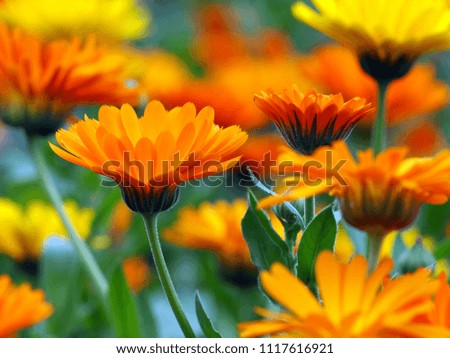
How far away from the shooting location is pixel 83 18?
108 centimetres

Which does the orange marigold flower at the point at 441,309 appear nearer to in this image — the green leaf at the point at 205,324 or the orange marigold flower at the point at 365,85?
the green leaf at the point at 205,324

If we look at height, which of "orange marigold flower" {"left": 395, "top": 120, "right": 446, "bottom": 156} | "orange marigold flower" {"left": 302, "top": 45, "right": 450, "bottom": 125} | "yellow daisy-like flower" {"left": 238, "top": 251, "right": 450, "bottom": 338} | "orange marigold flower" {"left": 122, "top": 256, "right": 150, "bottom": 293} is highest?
"yellow daisy-like flower" {"left": 238, "top": 251, "right": 450, "bottom": 338}

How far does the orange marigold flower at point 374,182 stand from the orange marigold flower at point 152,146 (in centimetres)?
4

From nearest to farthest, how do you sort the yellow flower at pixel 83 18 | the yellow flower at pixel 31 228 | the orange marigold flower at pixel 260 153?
1. the orange marigold flower at pixel 260 153
2. the yellow flower at pixel 31 228
3. the yellow flower at pixel 83 18

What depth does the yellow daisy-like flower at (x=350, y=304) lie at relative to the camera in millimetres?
329

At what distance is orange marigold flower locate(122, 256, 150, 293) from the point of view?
816 millimetres

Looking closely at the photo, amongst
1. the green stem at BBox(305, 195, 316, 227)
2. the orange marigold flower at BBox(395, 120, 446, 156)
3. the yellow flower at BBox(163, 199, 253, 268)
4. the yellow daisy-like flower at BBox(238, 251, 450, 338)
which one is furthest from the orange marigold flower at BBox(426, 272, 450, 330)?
the orange marigold flower at BBox(395, 120, 446, 156)

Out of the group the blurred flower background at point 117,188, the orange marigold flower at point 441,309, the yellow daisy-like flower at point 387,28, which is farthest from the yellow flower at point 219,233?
the orange marigold flower at point 441,309

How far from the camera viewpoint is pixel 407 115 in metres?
0.85

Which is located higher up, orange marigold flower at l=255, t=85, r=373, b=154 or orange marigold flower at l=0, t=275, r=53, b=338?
orange marigold flower at l=255, t=85, r=373, b=154

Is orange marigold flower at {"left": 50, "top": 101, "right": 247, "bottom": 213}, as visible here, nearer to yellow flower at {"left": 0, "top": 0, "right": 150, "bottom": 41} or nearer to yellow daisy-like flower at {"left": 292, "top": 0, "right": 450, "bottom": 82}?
yellow daisy-like flower at {"left": 292, "top": 0, "right": 450, "bottom": 82}

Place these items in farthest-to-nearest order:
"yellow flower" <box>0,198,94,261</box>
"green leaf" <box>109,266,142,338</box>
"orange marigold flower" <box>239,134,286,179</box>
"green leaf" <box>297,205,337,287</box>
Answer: "yellow flower" <box>0,198,94,261</box> → "orange marigold flower" <box>239,134,286,179</box> → "green leaf" <box>109,266,142,338</box> → "green leaf" <box>297,205,337,287</box>

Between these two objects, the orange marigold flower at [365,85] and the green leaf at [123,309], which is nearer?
the green leaf at [123,309]

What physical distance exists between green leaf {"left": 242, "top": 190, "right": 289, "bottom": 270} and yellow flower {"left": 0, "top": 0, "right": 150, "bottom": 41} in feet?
2.08
